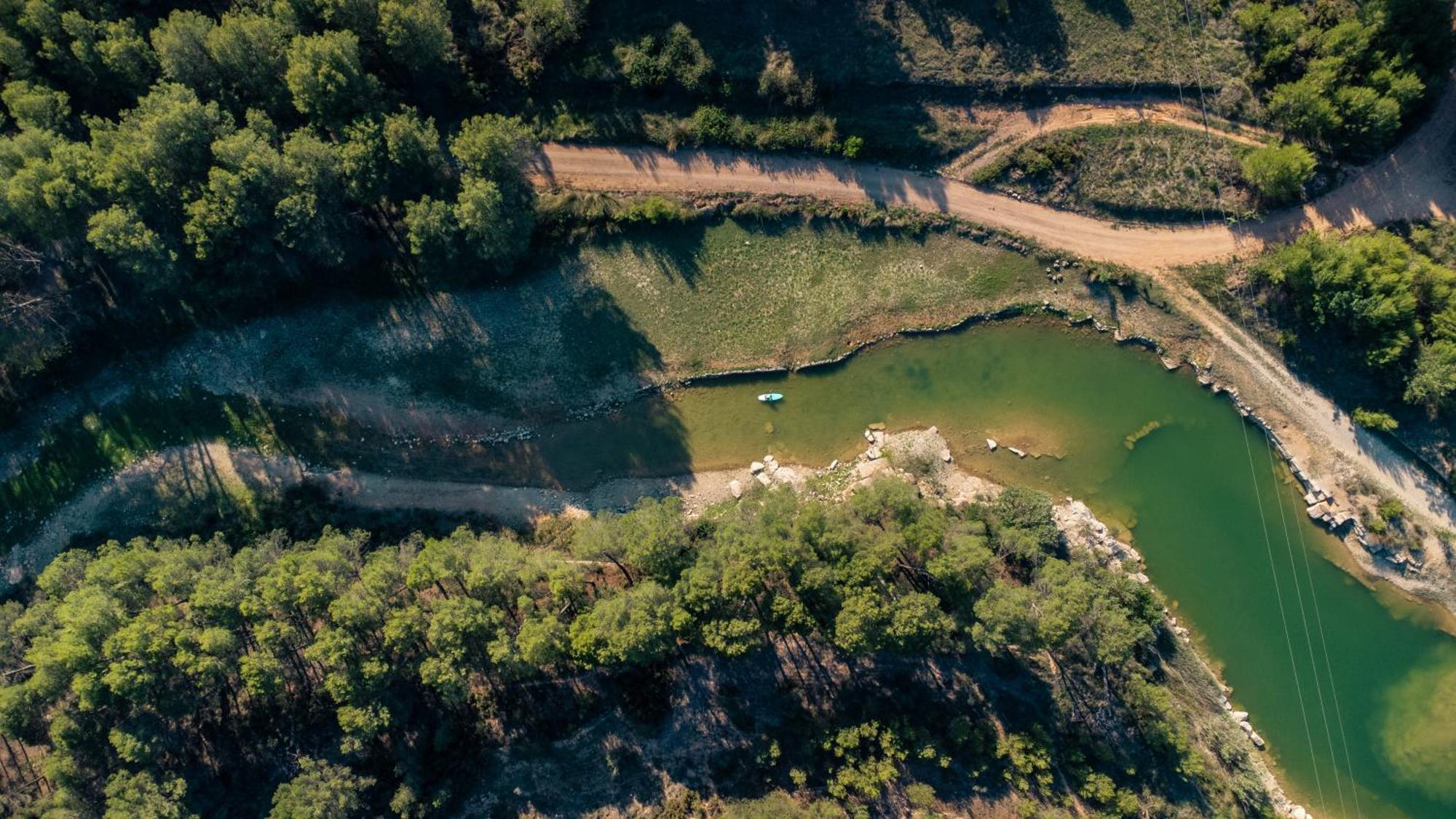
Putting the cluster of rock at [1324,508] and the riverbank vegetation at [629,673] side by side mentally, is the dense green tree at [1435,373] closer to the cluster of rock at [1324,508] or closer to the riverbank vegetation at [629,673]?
the cluster of rock at [1324,508]

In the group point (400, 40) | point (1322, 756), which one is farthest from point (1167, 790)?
point (400, 40)

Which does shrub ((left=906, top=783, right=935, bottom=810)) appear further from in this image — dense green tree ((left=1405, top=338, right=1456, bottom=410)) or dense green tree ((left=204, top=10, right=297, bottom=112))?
dense green tree ((left=204, top=10, right=297, bottom=112))

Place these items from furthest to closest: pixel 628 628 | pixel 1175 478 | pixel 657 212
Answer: pixel 1175 478 < pixel 657 212 < pixel 628 628

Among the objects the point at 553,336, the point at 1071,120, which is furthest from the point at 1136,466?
the point at 553,336

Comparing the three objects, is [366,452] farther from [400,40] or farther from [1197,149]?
[1197,149]

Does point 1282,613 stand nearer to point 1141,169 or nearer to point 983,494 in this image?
point 983,494

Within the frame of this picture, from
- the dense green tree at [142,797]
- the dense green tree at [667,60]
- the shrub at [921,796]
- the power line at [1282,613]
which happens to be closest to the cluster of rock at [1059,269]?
the power line at [1282,613]
